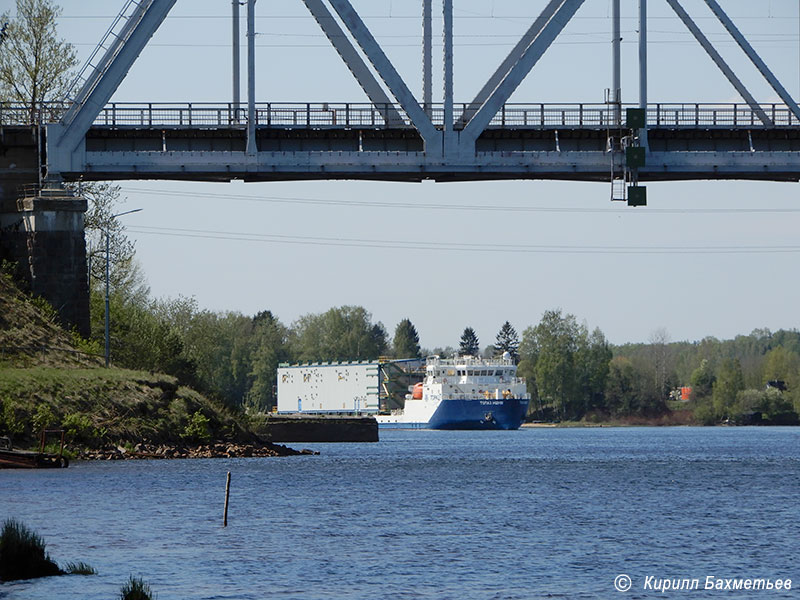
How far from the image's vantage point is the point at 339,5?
64.0m

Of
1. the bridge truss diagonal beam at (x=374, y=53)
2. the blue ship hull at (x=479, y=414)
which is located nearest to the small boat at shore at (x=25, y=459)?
the bridge truss diagonal beam at (x=374, y=53)

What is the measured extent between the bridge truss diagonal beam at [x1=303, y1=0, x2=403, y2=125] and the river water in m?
15.7

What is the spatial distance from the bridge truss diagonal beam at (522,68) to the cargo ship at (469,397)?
323 ft

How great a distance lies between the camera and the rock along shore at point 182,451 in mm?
60125

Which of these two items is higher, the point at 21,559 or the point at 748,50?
the point at 748,50

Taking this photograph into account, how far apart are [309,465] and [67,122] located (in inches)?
707

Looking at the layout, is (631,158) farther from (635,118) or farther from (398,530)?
(398,530)

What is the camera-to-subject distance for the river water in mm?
30812

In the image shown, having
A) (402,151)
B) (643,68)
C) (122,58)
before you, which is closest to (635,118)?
(643,68)

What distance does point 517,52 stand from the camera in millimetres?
66188

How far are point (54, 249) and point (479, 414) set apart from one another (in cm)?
10040

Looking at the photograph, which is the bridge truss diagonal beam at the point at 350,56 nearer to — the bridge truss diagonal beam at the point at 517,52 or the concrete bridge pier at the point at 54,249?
the bridge truss diagonal beam at the point at 517,52

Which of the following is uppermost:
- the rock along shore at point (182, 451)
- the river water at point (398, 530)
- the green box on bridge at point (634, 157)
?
the green box on bridge at point (634, 157)

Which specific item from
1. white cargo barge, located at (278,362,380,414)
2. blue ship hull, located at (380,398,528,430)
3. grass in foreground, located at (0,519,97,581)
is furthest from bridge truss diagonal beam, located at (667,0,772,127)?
white cargo barge, located at (278,362,380,414)
